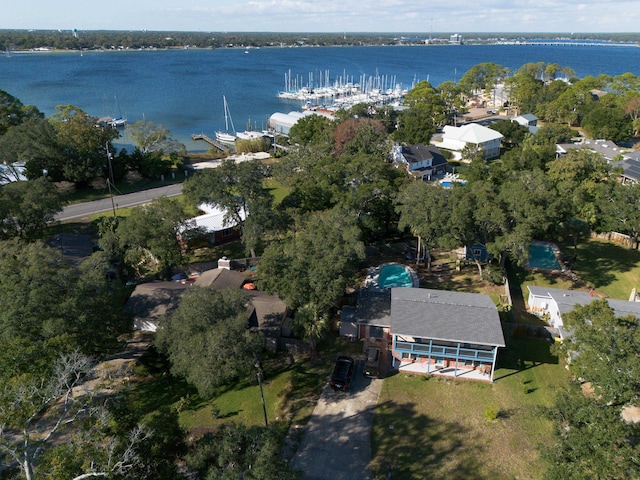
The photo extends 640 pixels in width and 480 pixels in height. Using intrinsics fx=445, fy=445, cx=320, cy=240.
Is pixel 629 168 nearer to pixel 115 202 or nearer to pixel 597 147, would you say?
pixel 597 147

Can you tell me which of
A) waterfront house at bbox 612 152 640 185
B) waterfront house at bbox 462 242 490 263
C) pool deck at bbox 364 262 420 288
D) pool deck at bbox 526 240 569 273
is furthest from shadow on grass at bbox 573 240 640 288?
pool deck at bbox 364 262 420 288

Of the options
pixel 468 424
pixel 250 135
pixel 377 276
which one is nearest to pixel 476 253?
pixel 377 276

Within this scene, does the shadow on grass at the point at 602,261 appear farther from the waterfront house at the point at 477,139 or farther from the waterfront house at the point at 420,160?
the waterfront house at the point at 477,139

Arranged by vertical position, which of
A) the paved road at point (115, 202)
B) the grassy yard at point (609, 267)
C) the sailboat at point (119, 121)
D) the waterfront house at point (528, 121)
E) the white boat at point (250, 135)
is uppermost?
the waterfront house at point (528, 121)

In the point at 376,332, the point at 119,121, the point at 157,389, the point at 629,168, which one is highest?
the point at 629,168

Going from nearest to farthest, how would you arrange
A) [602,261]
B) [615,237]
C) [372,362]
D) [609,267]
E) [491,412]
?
[491,412], [372,362], [609,267], [602,261], [615,237]

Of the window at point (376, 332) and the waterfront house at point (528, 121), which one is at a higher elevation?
the waterfront house at point (528, 121)

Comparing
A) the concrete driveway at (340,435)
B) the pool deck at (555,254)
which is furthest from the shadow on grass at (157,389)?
the pool deck at (555,254)

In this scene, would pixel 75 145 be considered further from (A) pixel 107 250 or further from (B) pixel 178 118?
(B) pixel 178 118
